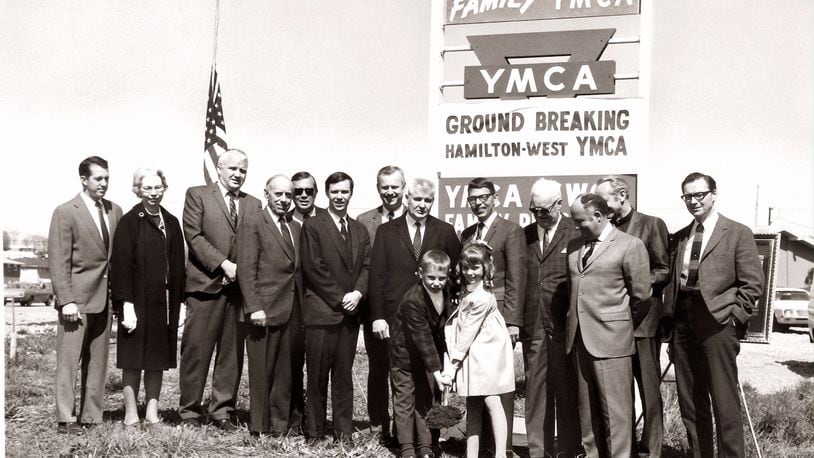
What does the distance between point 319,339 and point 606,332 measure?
2.15 meters

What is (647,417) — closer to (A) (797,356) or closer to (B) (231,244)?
A: (B) (231,244)

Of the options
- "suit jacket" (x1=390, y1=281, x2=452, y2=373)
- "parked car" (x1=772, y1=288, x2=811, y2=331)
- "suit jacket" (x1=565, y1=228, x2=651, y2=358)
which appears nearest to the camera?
"suit jacket" (x1=565, y1=228, x2=651, y2=358)

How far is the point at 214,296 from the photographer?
634 centimetres

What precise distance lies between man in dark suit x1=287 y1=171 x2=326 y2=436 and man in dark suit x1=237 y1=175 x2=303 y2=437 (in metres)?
0.11

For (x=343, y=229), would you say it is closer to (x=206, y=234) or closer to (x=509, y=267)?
(x=206, y=234)

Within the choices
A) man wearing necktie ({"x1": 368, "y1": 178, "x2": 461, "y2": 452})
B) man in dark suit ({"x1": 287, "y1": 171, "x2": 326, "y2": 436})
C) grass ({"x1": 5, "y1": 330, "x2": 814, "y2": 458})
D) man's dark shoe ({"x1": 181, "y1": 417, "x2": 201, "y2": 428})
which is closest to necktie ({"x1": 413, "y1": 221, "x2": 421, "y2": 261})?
man wearing necktie ({"x1": 368, "y1": 178, "x2": 461, "y2": 452})

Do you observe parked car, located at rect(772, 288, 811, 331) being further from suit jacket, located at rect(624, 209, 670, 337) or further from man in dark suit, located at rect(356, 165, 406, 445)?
man in dark suit, located at rect(356, 165, 406, 445)

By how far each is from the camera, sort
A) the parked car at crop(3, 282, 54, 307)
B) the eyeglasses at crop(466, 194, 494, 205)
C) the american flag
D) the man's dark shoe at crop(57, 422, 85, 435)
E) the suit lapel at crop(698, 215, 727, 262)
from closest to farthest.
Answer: the suit lapel at crop(698, 215, 727, 262)
the eyeglasses at crop(466, 194, 494, 205)
the man's dark shoe at crop(57, 422, 85, 435)
the american flag
the parked car at crop(3, 282, 54, 307)

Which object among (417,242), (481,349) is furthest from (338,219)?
(481,349)

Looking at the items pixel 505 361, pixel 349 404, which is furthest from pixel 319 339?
pixel 505 361

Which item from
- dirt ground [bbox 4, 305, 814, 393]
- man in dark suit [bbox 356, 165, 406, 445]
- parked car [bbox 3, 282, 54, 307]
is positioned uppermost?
man in dark suit [bbox 356, 165, 406, 445]

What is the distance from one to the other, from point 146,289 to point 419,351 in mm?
2333

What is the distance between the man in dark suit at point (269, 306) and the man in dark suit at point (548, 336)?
1.90 meters

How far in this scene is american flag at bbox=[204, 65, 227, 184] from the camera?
9875mm
